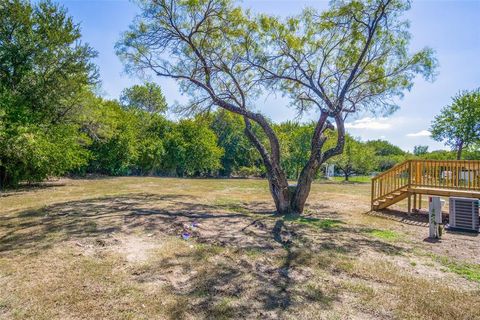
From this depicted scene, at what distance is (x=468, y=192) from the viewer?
7.48 meters

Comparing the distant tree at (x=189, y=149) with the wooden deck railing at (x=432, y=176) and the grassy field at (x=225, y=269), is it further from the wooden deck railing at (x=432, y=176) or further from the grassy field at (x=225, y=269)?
the grassy field at (x=225, y=269)

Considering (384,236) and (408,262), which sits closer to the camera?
(408,262)

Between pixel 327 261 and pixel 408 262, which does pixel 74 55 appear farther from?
pixel 408 262

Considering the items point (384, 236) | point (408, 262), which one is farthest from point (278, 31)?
point (408, 262)

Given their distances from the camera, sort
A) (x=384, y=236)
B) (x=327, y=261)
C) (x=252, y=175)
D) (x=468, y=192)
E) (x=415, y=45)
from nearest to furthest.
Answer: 1. (x=327, y=261)
2. (x=384, y=236)
3. (x=468, y=192)
4. (x=415, y=45)
5. (x=252, y=175)

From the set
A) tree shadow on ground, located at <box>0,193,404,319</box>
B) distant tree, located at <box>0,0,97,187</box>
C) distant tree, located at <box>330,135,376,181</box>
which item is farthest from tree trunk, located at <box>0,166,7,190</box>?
distant tree, located at <box>330,135,376,181</box>

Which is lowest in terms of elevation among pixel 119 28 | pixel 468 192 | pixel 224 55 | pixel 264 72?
pixel 468 192

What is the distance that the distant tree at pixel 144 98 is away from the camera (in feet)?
118

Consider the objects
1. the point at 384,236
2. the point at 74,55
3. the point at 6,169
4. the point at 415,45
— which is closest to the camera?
the point at 384,236

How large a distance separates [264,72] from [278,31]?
1253 mm

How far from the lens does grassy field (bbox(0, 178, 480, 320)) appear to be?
2770 millimetres

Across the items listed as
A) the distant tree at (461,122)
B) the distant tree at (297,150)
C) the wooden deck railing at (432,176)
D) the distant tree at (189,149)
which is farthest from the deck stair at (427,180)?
the distant tree at (189,149)

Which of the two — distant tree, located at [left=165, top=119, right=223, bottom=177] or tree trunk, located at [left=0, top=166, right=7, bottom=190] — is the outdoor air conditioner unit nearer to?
tree trunk, located at [left=0, top=166, right=7, bottom=190]

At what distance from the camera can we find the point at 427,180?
8.58m
